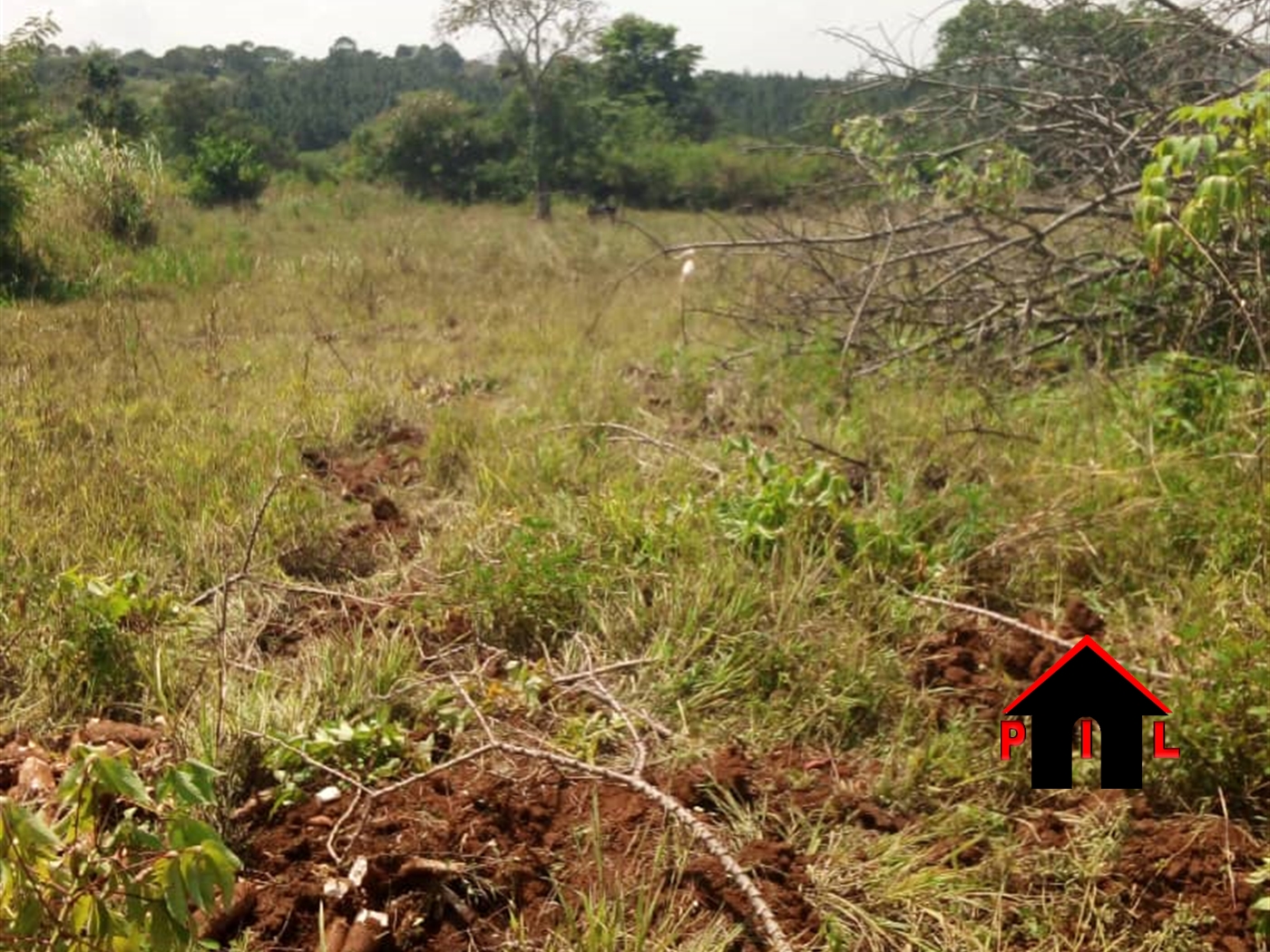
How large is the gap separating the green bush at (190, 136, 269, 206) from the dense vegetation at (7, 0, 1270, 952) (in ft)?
26.2

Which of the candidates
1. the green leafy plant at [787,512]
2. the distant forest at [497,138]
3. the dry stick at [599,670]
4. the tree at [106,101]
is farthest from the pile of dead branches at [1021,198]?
the tree at [106,101]

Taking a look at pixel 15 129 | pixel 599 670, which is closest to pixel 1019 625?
pixel 599 670

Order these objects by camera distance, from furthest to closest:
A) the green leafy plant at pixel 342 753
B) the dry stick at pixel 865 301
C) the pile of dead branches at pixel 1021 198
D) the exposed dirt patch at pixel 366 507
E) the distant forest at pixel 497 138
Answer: the distant forest at pixel 497 138, the pile of dead branches at pixel 1021 198, the dry stick at pixel 865 301, the exposed dirt patch at pixel 366 507, the green leafy plant at pixel 342 753

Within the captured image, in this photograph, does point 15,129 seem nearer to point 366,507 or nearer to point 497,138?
point 366,507

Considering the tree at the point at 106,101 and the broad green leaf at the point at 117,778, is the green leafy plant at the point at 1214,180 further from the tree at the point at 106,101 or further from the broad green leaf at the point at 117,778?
the tree at the point at 106,101

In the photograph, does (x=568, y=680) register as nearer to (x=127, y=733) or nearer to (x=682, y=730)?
(x=682, y=730)

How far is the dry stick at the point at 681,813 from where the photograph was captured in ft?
5.27

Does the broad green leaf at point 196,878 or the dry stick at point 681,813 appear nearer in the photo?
the broad green leaf at point 196,878

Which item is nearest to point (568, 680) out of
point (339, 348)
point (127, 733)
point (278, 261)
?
point (127, 733)

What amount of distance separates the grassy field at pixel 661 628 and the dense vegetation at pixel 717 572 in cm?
1

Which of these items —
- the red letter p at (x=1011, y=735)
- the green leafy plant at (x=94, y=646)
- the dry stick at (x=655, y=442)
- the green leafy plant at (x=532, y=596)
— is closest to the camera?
the red letter p at (x=1011, y=735)

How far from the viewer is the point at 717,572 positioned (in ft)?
8.57

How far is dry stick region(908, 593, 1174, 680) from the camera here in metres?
2.25

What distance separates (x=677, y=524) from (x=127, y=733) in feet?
4.71
